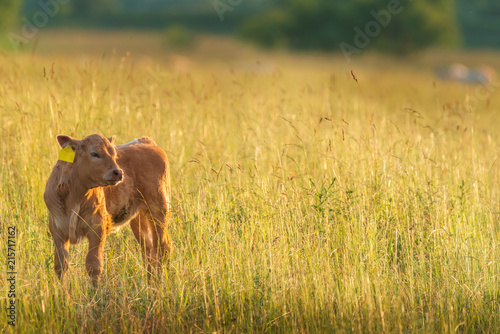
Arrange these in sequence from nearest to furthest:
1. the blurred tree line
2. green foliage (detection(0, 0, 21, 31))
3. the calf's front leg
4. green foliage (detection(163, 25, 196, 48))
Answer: the calf's front leg, the blurred tree line, green foliage (detection(0, 0, 21, 31)), green foliage (detection(163, 25, 196, 48))

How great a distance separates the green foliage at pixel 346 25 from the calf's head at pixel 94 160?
41.9m

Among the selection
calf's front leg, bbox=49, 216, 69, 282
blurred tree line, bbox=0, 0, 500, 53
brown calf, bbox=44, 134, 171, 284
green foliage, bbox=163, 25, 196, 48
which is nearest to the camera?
brown calf, bbox=44, 134, 171, 284

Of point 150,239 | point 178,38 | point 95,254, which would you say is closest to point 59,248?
point 95,254

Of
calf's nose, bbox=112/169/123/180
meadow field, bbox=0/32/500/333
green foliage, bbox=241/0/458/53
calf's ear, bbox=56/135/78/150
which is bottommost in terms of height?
meadow field, bbox=0/32/500/333

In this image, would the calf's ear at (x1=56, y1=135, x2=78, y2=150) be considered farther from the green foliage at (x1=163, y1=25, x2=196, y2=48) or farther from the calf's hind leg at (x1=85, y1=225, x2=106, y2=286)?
the green foliage at (x1=163, y1=25, x2=196, y2=48)

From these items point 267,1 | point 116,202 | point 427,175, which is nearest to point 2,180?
point 116,202

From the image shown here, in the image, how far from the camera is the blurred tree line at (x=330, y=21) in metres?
49.5

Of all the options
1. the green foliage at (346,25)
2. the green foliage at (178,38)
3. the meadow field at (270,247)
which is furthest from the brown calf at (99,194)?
the green foliage at (178,38)

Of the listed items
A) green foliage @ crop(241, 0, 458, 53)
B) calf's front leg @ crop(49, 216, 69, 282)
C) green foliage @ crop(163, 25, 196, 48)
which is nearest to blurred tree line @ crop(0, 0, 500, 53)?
green foliage @ crop(241, 0, 458, 53)

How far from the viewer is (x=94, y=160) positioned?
3906mm

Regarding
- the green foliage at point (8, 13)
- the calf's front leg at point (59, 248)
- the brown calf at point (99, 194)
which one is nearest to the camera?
the brown calf at point (99, 194)

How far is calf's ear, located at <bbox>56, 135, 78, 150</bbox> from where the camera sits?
3.93m

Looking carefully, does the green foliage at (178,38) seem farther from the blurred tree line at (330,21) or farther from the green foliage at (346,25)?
the green foliage at (346,25)

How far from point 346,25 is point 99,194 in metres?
54.3
